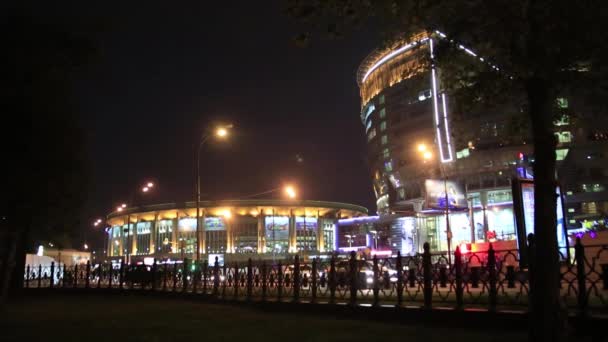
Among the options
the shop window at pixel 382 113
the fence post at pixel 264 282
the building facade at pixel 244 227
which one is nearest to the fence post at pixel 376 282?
the fence post at pixel 264 282

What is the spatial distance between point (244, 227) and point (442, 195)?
223 ft

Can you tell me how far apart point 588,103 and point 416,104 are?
297ft

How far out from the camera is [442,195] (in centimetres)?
4366

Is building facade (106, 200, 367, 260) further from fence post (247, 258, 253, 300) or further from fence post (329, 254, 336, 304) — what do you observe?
fence post (329, 254, 336, 304)

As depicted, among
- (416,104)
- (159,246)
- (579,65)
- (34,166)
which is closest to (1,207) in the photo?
(34,166)

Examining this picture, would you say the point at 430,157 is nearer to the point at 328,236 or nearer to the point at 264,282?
the point at 328,236

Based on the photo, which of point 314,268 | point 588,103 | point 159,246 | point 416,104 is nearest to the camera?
point 588,103

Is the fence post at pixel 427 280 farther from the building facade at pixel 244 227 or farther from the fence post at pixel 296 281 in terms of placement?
the building facade at pixel 244 227

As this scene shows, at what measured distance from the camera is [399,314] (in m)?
12.7

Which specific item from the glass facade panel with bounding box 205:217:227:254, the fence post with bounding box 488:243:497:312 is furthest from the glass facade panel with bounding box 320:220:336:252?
the fence post with bounding box 488:243:497:312

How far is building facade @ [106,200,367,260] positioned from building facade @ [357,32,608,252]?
45.4 feet

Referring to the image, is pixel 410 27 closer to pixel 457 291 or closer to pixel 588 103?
pixel 588 103

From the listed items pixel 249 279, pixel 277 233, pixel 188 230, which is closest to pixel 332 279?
pixel 249 279

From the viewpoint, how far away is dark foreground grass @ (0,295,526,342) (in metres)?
10.3
